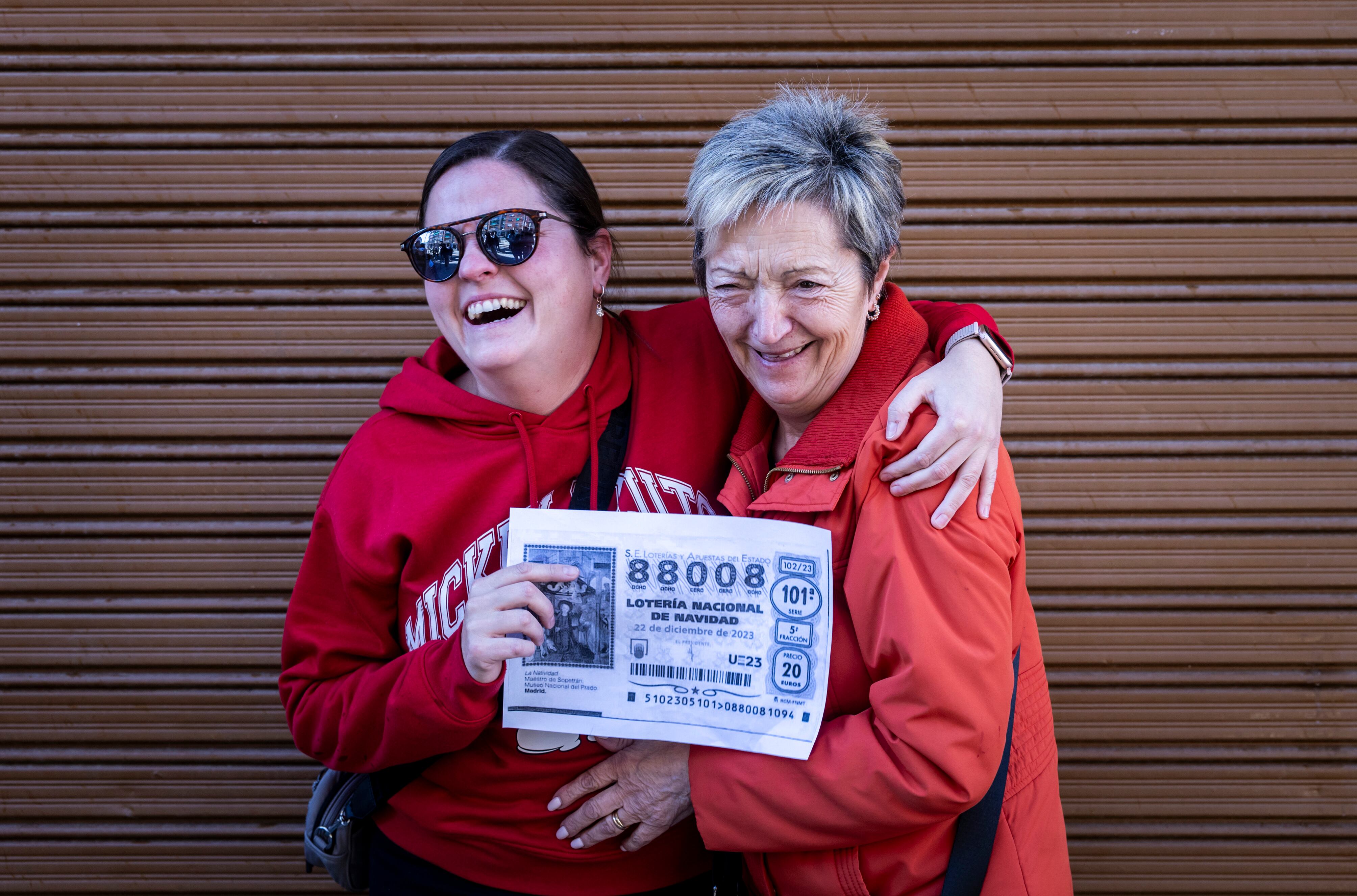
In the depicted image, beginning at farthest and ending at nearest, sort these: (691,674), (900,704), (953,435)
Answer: (691,674)
(953,435)
(900,704)

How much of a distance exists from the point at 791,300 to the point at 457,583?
1099 mm

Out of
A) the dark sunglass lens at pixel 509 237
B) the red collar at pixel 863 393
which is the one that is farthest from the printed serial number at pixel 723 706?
the dark sunglass lens at pixel 509 237

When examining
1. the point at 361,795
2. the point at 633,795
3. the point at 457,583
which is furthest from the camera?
the point at 361,795

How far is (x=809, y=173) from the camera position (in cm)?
173

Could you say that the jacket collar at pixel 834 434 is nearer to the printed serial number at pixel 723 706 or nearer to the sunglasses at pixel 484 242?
the printed serial number at pixel 723 706

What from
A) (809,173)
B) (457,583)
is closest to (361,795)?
(457,583)

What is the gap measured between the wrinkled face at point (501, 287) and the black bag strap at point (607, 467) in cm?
25

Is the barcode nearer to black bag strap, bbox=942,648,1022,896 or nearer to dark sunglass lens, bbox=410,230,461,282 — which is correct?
black bag strap, bbox=942,648,1022,896

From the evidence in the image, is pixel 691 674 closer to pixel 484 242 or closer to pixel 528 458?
pixel 528 458

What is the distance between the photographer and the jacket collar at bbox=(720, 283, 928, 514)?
5.83 feet

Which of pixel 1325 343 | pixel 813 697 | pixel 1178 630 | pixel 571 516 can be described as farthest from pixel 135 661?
pixel 1325 343

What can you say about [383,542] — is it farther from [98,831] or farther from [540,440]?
[98,831]

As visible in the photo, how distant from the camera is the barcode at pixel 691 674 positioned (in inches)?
69.3

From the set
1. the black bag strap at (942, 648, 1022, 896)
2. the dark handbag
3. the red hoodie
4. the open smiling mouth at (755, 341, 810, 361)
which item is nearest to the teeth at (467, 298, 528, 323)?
the red hoodie
